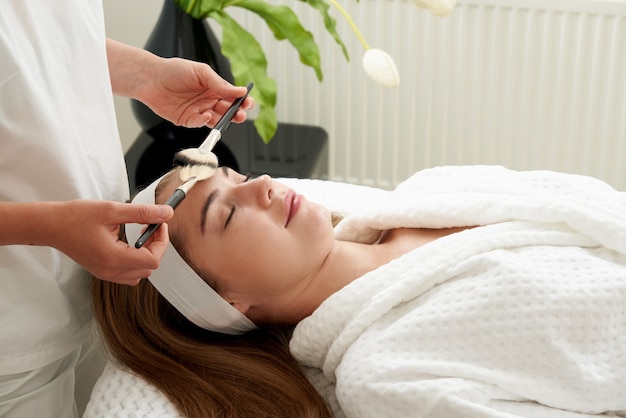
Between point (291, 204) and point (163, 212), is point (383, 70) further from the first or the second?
point (163, 212)

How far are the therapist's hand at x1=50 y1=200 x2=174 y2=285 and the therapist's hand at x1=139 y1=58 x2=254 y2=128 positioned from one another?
0.42 metres

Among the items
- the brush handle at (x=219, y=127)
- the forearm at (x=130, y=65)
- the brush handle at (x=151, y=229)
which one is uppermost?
the forearm at (x=130, y=65)

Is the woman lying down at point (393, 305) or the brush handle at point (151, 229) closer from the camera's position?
the brush handle at point (151, 229)

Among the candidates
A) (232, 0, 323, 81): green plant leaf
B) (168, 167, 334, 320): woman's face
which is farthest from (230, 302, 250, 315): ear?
(232, 0, 323, 81): green plant leaf

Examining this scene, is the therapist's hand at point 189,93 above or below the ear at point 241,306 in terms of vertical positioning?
above

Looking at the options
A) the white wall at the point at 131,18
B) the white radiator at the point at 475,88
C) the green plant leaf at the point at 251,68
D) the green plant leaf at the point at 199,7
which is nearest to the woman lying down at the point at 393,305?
the green plant leaf at the point at 251,68

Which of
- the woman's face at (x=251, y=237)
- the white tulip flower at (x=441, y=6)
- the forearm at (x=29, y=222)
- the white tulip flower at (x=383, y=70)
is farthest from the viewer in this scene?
the white tulip flower at (x=383, y=70)

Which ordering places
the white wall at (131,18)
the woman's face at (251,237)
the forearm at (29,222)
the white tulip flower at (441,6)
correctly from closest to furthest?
the forearm at (29,222) → the woman's face at (251,237) → the white tulip flower at (441,6) → the white wall at (131,18)

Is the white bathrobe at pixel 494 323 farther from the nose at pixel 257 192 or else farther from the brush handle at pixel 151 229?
the brush handle at pixel 151 229

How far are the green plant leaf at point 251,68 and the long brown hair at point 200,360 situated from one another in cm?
89

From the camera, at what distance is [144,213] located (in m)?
1.09

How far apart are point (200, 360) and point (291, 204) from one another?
0.28 m

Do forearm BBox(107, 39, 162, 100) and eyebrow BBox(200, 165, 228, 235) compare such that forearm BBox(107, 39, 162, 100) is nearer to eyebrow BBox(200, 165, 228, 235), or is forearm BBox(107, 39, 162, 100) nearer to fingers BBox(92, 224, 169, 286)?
eyebrow BBox(200, 165, 228, 235)

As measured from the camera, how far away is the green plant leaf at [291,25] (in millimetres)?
2322
